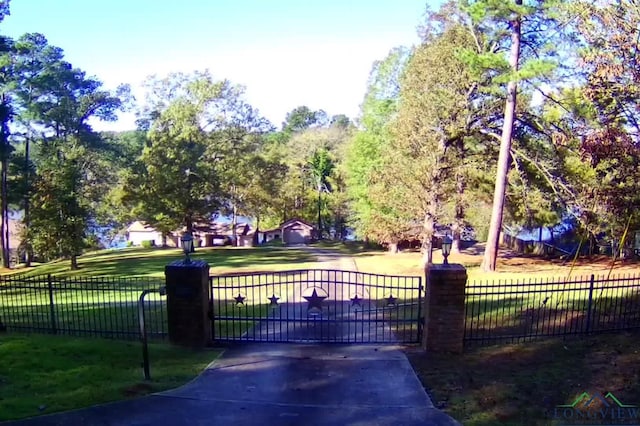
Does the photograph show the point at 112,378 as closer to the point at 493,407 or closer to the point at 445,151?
the point at 493,407

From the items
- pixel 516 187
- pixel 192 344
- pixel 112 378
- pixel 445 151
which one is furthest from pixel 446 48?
pixel 112 378

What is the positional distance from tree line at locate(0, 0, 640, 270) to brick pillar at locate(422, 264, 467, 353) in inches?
185

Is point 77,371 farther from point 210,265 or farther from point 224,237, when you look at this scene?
point 224,237

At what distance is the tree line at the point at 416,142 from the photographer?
13906mm

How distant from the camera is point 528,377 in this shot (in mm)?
6898

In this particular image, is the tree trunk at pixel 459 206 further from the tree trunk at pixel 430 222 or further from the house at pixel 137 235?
the house at pixel 137 235

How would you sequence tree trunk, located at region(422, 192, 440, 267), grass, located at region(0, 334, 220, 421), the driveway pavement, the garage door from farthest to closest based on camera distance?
the garage door
tree trunk, located at region(422, 192, 440, 267)
grass, located at region(0, 334, 220, 421)
the driveway pavement

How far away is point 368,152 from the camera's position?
34.4 meters

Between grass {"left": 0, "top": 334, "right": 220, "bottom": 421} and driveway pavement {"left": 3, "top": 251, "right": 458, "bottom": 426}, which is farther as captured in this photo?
grass {"left": 0, "top": 334, "right": 220, "bottom": 421}

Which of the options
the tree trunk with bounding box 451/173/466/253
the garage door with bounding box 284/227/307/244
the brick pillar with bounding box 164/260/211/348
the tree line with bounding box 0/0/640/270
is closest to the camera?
the brick pillar with bounding box 164/260/211/348

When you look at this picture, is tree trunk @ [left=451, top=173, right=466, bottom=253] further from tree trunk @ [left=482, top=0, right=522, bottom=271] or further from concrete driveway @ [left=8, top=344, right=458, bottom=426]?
concrete driveway @ [left=8, top=344, right=458, bottom=426]

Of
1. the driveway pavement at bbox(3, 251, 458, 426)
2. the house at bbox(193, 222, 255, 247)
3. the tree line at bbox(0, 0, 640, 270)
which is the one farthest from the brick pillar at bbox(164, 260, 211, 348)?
the house at bbox(193, 222, 255, 247)

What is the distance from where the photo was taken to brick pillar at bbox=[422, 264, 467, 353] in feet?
26.5

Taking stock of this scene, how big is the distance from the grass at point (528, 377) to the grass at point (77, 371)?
3.82 m
